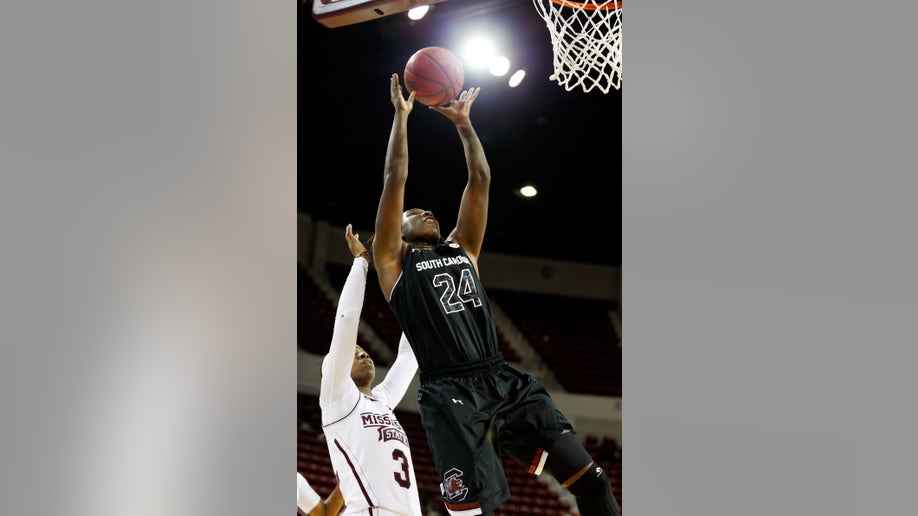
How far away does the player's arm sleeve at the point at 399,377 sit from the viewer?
4127mm

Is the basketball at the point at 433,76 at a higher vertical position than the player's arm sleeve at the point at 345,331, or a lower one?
higher

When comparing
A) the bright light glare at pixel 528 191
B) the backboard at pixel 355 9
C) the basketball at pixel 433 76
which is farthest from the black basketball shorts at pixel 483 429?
the bright light glare at pixel 528 191

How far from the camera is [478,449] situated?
3176 mm

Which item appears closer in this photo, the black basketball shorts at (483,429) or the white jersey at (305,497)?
the black basketball shorts at (483,429)

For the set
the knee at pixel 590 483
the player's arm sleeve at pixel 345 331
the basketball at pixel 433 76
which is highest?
the basketball at pixel 433 76

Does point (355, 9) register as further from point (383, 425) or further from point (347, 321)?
point (383, 425)

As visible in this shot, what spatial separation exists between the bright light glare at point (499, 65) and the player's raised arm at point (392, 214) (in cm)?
362

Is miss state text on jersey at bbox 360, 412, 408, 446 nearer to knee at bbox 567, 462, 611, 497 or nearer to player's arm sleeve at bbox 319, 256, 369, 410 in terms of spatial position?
player's arm sleeve at bbox 319, 256, 369, 410

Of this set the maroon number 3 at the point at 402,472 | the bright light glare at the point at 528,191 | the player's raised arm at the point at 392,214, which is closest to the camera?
the player's raised arm at the point at 392,214

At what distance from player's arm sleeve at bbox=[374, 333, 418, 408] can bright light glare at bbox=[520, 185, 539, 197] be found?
6.16 metres
